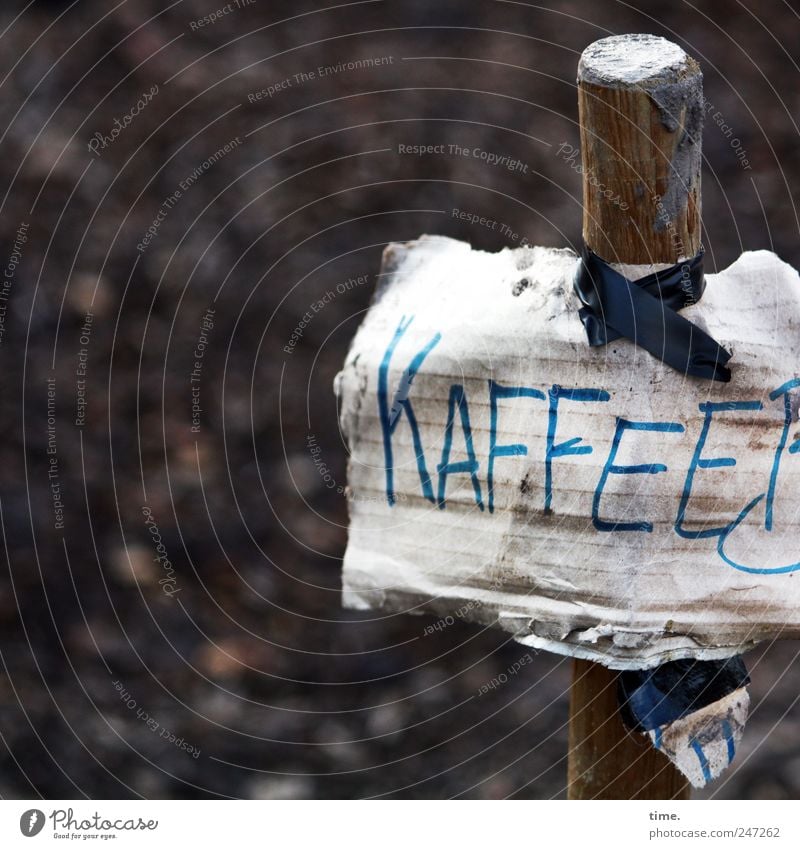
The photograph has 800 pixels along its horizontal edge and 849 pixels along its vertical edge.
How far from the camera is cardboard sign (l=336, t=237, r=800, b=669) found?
19.5 inches

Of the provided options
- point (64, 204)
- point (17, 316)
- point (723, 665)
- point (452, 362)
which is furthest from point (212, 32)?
point (723, 665)

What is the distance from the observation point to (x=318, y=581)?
1.38 metres

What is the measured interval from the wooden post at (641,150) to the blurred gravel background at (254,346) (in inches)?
34.9

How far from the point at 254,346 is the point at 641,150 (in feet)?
3.60

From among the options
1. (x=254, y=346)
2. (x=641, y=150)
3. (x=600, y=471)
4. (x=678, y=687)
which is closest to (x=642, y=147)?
(x=641, y=150)

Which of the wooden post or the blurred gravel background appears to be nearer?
the wooden post

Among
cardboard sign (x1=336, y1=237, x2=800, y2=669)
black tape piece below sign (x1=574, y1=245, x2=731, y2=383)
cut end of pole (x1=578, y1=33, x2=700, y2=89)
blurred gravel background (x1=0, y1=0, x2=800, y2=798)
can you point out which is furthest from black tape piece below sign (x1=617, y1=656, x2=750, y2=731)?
blurred gravel background (x1=0, y1=0, x2=800, y2=798)

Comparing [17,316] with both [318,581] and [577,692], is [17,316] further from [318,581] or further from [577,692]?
[577,692]

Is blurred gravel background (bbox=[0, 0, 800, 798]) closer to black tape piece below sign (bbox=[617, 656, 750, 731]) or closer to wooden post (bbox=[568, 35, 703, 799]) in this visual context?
black tape piece below sign (bbox=[617, 656, 750, 731])

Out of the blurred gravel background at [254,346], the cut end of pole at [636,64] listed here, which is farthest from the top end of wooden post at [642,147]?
the blurred gravel background at [254,346]

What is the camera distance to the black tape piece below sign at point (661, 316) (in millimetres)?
488

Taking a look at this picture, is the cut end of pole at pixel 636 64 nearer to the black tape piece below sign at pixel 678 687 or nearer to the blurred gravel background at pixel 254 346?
the black tape piece below sign at pixel 678 687

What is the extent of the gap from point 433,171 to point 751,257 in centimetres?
109

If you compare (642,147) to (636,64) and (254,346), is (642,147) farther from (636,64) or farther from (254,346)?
(254,346)
